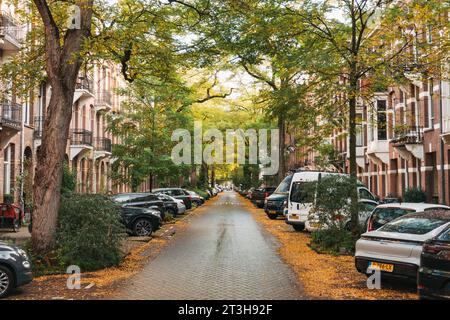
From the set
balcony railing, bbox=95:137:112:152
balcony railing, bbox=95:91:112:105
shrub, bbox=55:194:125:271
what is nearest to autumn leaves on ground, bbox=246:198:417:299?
shrub, bbox=55:194:125:271

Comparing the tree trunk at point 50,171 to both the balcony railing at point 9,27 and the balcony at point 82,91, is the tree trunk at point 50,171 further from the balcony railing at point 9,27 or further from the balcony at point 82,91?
the balcony at point 82,91

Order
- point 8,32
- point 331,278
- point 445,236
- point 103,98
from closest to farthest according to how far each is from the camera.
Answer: point 445,236 < point 331,278 < point 8,32 < point 103,98

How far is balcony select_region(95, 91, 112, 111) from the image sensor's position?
40.3 meters

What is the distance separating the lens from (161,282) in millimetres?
10016

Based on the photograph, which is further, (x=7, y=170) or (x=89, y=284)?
(x=7, y=170)

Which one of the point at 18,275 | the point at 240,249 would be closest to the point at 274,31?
the point at 240,249

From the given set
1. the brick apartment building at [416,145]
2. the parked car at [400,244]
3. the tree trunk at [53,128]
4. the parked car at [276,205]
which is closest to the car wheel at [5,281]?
the tree trunk at [53,128]

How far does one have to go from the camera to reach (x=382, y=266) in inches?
365

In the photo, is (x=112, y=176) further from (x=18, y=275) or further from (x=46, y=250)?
(x=18, y=275)

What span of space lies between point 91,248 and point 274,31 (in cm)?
869

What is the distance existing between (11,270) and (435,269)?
6.90m

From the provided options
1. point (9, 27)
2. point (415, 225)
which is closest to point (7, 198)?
point (9, 27)

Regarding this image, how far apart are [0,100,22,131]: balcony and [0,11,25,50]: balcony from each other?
258 cm

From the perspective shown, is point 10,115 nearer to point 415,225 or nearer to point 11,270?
point 11,270
